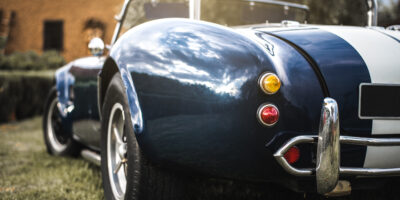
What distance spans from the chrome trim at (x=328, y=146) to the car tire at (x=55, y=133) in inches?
116

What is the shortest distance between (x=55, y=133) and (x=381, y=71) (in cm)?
350

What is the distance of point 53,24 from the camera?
1736 cm

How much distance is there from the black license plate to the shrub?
35.1 ft

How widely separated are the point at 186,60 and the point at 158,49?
185 mm

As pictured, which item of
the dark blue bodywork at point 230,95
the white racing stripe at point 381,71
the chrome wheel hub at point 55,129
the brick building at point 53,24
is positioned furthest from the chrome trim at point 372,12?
the brick building at point 53,24

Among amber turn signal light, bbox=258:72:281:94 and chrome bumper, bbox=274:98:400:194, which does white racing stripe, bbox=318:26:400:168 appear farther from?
amber turn signal light, bbox=258:72:281:94

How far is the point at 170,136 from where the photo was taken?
1982mm

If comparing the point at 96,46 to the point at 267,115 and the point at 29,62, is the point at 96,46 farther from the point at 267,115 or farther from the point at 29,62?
the point at 29,62

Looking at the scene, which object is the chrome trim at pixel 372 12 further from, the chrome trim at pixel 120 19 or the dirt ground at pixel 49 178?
the chrome trim at pixel 120 19

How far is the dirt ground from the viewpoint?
3047mm

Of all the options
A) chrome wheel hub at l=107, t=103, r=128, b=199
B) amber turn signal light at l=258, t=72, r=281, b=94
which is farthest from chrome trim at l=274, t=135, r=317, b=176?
chrome wheel hub at l=107, t=103, r=128, b=199

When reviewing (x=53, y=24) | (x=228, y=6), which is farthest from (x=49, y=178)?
(x=53, y=24)

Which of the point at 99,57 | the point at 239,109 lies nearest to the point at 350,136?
the point at 239,109

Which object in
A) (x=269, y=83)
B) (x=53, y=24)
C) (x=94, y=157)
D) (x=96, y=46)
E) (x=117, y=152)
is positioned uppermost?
(x=269, y=83)
